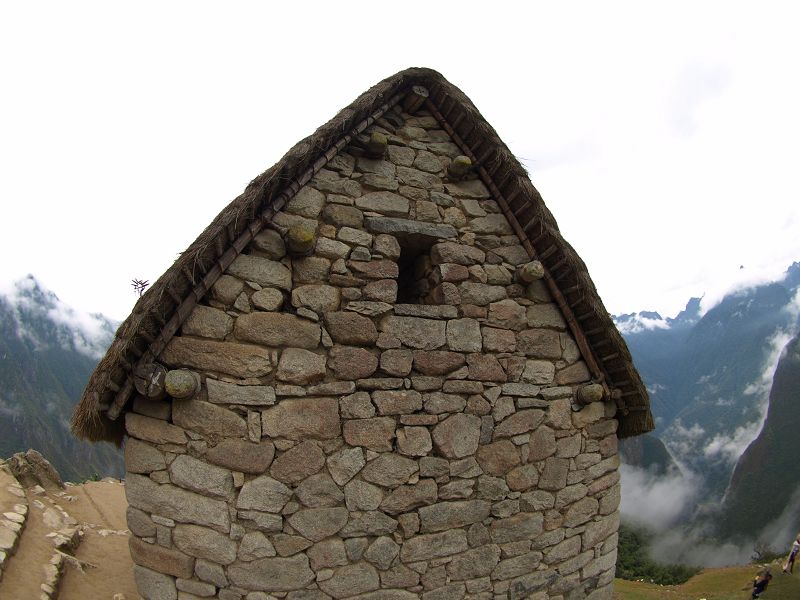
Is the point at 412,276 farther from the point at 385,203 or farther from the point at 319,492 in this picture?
the point at 319,492

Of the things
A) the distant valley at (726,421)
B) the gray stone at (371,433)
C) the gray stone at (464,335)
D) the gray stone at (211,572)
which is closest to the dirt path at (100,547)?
the gray stone at (211,572)

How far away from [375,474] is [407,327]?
1197 mm

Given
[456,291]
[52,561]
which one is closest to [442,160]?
[456,291]

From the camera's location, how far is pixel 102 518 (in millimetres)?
7664

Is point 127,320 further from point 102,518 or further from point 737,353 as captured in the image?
point 737,353

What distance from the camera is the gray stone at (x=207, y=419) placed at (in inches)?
120

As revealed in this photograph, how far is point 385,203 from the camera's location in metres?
3.85

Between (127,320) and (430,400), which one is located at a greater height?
(127,320)

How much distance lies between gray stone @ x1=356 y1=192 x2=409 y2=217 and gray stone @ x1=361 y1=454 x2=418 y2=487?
2.08m

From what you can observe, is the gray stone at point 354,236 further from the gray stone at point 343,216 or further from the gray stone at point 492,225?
the gray stone at point 492,225

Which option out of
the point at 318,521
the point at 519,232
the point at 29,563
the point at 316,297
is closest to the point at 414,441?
the point at 318,521

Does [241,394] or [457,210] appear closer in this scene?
[241,394]

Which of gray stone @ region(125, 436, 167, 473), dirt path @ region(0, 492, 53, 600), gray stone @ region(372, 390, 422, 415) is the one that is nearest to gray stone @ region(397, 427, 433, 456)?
gray stone @ region(372, 390, 422, 415)

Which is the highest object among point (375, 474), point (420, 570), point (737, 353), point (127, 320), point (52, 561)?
point (737, 353)
